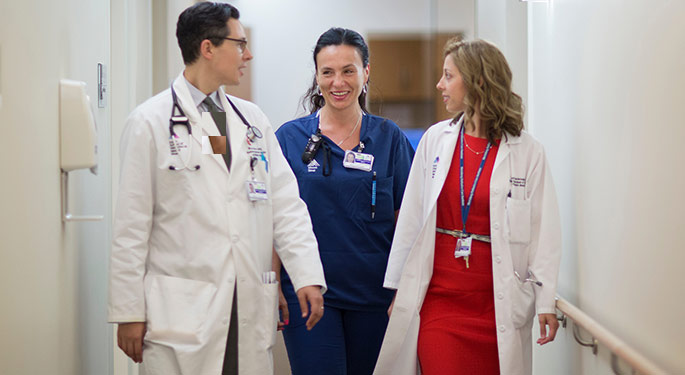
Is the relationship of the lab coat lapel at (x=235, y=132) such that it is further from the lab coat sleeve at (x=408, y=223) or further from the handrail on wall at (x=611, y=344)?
the handrail on wall at (x=611, y=344)

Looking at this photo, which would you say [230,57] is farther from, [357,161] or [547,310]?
[547,310]

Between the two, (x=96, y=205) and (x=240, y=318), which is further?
(x=96, y=205)

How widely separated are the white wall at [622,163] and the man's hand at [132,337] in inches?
56.5

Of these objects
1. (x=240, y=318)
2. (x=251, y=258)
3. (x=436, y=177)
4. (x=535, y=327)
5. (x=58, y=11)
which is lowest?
(x=535, y=327)

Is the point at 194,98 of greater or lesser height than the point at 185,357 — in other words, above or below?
above

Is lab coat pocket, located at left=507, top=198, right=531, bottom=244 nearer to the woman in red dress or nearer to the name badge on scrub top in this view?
the woman in red dress

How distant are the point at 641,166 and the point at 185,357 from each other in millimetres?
1411

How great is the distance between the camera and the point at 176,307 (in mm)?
2176

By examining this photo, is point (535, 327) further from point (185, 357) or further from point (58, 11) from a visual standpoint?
point (58, 11)

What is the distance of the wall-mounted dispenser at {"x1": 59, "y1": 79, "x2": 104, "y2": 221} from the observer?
7.41 ft

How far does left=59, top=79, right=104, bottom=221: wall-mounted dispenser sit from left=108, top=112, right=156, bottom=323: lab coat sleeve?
0.14m

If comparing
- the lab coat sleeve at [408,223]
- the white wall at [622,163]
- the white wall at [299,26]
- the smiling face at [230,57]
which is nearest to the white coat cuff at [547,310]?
the white wall at [622,163]

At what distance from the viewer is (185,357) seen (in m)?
2.15

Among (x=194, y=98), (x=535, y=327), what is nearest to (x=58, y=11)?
(x=194, y=98)
